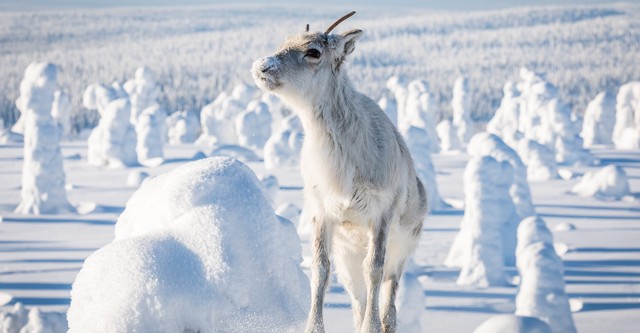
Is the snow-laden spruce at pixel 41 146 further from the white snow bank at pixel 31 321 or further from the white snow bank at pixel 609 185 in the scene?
the white snow bank at pixel 609 185

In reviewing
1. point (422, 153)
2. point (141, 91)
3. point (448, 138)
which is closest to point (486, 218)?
point (422, 153)

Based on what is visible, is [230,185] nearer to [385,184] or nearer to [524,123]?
[385,184]

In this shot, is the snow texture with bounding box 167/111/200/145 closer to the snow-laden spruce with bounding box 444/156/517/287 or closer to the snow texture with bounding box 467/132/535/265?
the snow texture with bounding box 467/132/535/265

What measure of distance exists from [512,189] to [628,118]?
3833 centimetres

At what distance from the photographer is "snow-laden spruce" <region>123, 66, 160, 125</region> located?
229 feet

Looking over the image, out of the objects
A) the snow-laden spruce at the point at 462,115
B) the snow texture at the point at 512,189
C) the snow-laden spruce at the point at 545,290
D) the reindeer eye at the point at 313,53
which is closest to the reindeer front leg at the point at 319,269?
the reindeer eye at the point at 313,53

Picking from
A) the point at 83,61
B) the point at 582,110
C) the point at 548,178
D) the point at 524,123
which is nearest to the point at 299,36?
the point at 548,178

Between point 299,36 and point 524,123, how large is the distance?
61.5 metres

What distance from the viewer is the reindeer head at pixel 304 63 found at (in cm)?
427

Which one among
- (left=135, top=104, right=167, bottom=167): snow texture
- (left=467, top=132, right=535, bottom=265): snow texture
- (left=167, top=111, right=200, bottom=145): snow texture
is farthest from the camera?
(left=167, top=111, right=200, bottom=145): snow texture

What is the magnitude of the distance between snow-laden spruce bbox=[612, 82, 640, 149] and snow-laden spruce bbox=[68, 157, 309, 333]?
62.0 m

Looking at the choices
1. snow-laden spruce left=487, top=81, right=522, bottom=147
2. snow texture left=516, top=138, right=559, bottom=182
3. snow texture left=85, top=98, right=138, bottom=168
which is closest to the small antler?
snow texture left=516, top=138, right=559, bottom=182

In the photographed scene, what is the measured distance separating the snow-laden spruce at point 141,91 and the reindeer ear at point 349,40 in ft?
221

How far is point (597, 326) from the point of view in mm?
18656
